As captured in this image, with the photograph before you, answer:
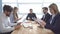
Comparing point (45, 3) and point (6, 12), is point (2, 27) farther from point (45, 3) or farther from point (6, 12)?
point (45, 3)

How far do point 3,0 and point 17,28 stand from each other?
4.69 meters

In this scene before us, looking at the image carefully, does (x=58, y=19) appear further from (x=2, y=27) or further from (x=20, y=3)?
(x=20, y=3)

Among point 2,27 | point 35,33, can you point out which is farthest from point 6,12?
point 35,33

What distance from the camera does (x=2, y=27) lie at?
7.97 ft

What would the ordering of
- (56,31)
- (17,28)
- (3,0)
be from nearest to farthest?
(56,31) < (17,28) < (3,0)

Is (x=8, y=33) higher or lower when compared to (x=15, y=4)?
lower

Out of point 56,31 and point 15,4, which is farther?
point 15,4

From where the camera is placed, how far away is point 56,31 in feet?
7.63

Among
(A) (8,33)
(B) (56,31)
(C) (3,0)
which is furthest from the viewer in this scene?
(C) (3,0)

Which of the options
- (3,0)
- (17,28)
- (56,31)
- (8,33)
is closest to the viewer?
(56,31)

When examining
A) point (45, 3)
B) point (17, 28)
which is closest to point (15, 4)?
point (45, 3)

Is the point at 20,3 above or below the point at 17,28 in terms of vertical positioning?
above

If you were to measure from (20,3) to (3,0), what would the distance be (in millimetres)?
922

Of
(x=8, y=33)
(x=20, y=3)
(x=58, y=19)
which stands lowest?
(x=8, y=33)
